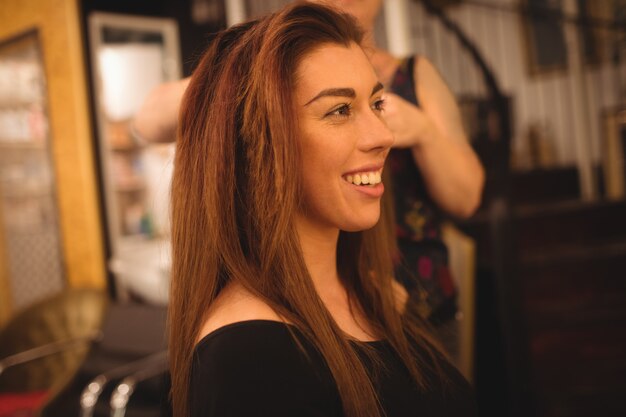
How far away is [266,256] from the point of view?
2.82ft

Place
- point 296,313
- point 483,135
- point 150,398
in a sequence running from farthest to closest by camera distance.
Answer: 1. point 150,398
2. point 483,135
3. point 296,313

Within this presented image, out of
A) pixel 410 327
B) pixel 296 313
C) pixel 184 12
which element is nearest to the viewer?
pixel 296 313

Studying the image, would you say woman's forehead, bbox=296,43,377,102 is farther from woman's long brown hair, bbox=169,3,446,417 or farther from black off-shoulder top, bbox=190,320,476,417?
black off-shoulder top, bbox=190,320,476,417

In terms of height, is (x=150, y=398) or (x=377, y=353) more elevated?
(x=377, y=353)

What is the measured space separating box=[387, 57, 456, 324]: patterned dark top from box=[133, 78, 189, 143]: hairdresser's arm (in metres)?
0.46

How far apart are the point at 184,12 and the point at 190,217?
159 inches

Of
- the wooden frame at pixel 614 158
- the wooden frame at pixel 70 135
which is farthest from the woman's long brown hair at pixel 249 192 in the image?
the wooden frame at pixel 614 158

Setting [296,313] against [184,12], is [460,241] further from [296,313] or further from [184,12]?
[184,12]

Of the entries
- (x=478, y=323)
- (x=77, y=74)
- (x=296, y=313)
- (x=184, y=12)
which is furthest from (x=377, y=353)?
(x=184, y=12)

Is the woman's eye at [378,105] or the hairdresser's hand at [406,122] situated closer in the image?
the woman's eye at [378,105]

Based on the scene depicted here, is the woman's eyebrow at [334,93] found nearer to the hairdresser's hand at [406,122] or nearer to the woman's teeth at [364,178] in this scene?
the woman's teeth at [364,178]

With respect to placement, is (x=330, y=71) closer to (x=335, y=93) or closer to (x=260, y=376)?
(x=335, y=93)

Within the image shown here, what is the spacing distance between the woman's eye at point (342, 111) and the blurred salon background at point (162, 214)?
1.50 m

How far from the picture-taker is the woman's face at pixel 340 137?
839 millimetres
